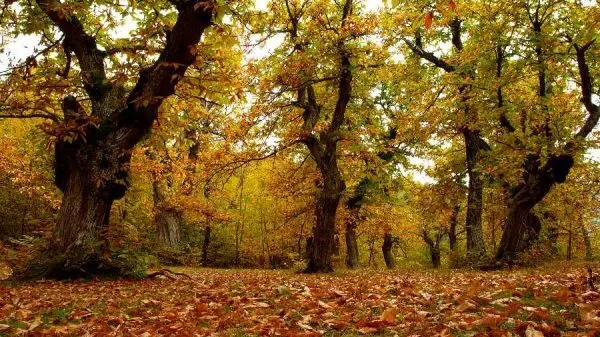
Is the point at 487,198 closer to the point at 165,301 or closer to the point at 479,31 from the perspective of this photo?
the point at 479,31

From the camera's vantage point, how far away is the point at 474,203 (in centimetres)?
1795

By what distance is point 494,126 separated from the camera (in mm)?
14898

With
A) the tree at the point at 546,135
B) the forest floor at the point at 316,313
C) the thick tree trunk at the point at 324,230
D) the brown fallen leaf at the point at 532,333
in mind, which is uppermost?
the tree at the point at 546,135

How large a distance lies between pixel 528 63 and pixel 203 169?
9.45 metres

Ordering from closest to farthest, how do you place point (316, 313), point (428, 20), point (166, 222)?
point (428, 20), point (316, 313), point (166, 222)

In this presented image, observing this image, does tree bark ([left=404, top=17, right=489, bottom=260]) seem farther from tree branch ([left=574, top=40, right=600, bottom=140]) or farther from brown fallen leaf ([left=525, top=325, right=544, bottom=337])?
brown fallen leaf ([left=525, top=325, right=544, bottom=337])

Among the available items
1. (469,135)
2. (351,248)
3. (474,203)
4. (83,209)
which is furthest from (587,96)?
(351,248)

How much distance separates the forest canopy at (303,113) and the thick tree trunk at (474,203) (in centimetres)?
9

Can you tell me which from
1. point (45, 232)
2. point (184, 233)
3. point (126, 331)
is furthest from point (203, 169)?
point (184, 233)

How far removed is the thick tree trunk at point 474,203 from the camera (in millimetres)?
17312

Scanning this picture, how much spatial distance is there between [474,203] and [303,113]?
7744mm

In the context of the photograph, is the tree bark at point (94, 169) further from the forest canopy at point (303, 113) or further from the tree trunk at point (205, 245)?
the tree trunk at point (205, 245)

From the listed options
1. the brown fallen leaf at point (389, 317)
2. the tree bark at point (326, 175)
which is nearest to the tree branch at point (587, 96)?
the tree bark at point (326, 175)

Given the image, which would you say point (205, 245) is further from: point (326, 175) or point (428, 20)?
point (428, 20)
